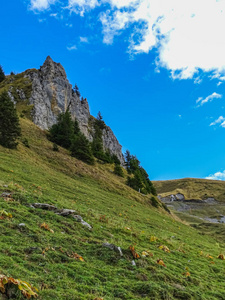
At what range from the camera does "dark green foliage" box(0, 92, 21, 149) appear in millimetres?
36891

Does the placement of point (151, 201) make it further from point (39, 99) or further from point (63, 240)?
point (39, 99)

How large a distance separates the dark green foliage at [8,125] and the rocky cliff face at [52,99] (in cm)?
3098

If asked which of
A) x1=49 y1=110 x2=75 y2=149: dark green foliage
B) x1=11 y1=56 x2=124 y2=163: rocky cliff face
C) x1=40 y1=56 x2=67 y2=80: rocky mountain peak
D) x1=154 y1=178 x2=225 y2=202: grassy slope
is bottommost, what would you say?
x1=49 y1=110 x2=75 y2=149: dark green foliage

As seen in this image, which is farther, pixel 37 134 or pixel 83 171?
pixel 37 134

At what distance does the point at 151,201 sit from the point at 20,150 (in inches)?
1341

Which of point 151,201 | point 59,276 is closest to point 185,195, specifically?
point 151,201

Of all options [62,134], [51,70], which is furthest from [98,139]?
[51,70]

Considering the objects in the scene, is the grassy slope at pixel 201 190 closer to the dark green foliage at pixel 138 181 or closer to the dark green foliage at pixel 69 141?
the dark green foliage at pixel 138 181

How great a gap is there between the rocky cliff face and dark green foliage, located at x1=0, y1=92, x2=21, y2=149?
102 feet

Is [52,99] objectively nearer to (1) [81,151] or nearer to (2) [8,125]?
(1) [81,151]

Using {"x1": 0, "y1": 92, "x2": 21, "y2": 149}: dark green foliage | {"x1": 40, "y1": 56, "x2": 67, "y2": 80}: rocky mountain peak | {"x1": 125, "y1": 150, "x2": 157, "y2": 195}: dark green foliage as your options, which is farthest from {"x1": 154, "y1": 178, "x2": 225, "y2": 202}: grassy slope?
{"x1": 0, "y1": 92, "x2": 21, "y2": 149}: dark green foliage

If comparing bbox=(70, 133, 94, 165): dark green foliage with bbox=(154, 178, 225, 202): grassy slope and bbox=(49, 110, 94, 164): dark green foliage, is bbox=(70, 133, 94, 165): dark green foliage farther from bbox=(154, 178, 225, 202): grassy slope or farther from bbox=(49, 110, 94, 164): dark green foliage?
bbox=(154, 178, 225, 202): grassy slope

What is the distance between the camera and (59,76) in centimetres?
10012

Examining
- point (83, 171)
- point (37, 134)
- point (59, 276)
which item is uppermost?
point (37, 134)
